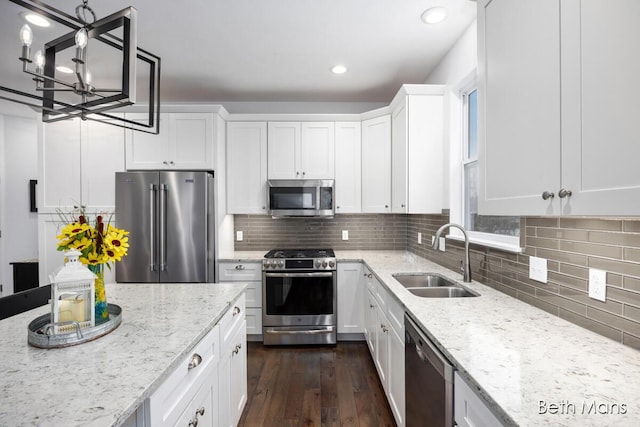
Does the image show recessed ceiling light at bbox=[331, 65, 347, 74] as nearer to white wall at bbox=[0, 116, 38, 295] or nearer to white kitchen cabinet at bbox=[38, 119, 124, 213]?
white kitchen cabinet at bbox=[38, 119, 124, 213]

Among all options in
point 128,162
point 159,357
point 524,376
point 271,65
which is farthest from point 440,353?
point 128,162

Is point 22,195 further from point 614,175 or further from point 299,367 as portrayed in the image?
point 614,175

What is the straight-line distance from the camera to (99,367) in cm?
93

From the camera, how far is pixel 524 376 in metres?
0.88

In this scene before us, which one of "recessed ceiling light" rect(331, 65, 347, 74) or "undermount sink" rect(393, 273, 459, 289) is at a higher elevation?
"recessed ceiling light" rect(331, 65, 347, 74)

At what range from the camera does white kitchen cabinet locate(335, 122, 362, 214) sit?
3.38 meters

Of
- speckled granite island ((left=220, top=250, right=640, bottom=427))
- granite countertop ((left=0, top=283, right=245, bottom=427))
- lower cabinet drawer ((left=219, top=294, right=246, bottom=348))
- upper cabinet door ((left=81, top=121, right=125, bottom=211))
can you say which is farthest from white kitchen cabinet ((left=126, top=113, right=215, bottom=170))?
speckled granite island ((left=220, top=250, right=640, bottom=427))

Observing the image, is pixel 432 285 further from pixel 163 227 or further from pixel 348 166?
pixel 163 227

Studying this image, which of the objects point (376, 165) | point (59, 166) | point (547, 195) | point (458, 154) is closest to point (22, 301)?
point (59, 166)

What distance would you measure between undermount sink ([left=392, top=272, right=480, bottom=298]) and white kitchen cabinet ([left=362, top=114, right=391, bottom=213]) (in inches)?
38.6

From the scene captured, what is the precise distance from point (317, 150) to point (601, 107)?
2.73 metres

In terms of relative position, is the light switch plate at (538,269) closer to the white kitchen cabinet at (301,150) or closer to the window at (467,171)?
the window at (467,171)

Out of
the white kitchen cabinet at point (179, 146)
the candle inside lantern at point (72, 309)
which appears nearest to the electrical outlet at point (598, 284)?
the candle inside lantern at point (72, 309)

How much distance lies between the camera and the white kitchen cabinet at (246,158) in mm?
3369
